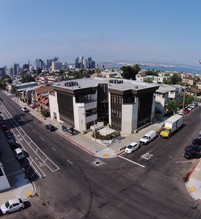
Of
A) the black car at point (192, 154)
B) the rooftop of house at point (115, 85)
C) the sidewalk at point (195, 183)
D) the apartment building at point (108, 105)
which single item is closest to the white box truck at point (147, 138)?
the apartment building at point (108, 105)

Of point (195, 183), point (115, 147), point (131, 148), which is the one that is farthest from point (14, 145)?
point (195, 183)

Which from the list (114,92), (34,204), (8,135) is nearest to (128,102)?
(114,92)

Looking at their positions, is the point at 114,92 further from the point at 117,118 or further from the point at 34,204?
the point at 34,204

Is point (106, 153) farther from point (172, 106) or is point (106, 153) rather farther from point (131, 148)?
point (172, 106)

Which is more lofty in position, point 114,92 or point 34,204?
point 114,92

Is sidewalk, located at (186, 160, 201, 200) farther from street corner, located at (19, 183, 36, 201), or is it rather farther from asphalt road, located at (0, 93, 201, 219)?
street corner, located at (19, 183, 36, 201)

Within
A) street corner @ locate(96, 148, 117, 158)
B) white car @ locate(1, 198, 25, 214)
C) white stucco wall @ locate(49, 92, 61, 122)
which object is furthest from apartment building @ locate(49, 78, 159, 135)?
white car @ locate(1, 198, 25, 214)
